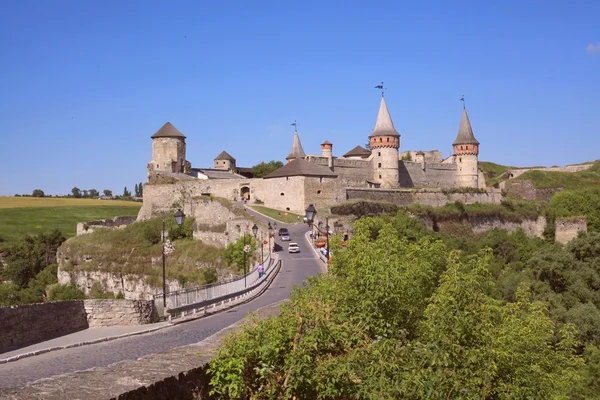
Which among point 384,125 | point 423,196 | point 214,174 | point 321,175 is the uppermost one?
point 384,125

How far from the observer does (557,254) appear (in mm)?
43094

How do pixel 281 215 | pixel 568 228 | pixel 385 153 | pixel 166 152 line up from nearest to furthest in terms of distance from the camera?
pixel 281 215 < pixel 568 228 < pixel 166 152 < pixel 385 153

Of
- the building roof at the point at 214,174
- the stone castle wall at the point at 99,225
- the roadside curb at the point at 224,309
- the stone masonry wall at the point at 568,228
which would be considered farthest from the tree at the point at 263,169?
the roadside curb at the point at 224,309

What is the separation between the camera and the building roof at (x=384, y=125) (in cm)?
7475

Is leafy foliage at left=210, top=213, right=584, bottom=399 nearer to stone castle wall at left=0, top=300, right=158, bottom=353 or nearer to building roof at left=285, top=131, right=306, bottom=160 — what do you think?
stone castle wall at left=0, top=300, right=158, bottom=353

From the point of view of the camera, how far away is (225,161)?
9081cm

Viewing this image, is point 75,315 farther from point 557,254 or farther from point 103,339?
point 557,254

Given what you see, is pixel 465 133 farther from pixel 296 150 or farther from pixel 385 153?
pixel 296 150

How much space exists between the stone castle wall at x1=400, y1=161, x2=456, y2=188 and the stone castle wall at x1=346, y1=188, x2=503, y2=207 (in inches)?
347

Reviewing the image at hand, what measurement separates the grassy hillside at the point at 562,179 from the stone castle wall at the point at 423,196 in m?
13.0

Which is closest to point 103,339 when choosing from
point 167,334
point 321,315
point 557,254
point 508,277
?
point 167,334

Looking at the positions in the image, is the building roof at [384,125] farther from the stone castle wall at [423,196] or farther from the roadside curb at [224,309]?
the roadside curb at [224,309]

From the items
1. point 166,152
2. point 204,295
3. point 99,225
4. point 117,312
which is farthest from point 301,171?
point 117,312

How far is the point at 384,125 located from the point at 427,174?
978 centimetres
